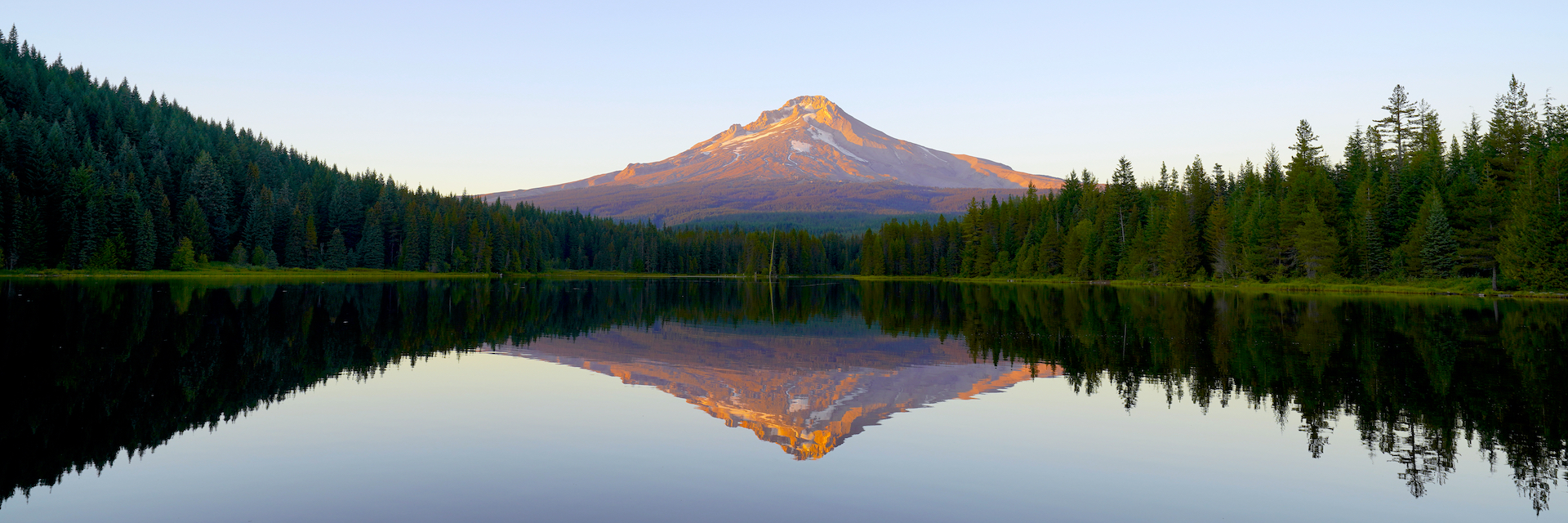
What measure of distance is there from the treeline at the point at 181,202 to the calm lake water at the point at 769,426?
7659 centimetres

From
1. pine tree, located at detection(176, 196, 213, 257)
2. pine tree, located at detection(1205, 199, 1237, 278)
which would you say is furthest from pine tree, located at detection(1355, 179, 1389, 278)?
pine tree, located at detection(176, 196, 213, 257)

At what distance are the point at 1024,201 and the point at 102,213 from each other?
122 meters

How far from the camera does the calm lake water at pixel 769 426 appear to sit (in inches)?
416

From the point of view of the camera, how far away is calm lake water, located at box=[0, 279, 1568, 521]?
10.6 meters

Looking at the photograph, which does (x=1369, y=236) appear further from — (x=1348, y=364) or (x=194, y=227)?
(x=194, y=227)

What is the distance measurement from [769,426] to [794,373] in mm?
8323

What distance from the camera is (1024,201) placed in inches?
5497

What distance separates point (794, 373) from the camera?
2427cm

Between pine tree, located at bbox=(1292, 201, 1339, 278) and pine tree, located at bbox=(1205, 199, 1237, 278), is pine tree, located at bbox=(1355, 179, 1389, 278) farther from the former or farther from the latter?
pine tree, located at bbox=(1205, 199, 1237, 278)

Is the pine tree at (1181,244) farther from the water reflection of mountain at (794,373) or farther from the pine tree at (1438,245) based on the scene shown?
the water reflection of mountain at (794,373)

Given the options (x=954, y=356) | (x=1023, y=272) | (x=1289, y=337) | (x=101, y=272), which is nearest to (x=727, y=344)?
(x=954, y=356)

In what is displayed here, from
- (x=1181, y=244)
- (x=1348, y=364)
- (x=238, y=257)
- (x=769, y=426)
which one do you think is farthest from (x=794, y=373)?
(x=238, y=257)

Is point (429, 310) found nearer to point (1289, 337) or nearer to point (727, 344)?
point (727, 344)

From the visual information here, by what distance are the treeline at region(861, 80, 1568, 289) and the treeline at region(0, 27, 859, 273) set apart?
76519mm
